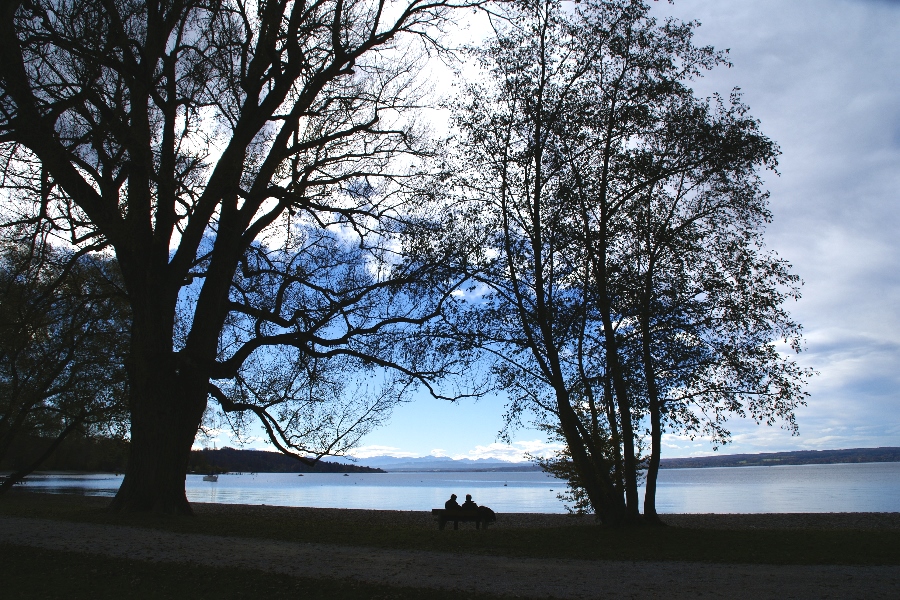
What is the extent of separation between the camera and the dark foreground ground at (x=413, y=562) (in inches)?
284

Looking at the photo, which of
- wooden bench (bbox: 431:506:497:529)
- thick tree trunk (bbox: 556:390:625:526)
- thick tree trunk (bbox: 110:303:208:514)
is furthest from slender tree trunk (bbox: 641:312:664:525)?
thick tree trunk (bbox: 110:303:208:514)

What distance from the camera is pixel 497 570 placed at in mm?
8703

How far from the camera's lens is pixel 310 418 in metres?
15.4

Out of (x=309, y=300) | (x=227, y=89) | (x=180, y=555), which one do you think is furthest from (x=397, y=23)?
(x=180, y=555)

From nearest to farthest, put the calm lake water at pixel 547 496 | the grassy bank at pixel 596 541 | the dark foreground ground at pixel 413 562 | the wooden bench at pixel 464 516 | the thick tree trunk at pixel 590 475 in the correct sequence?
the dark foreground ground at pixel 413 562 < the grassy bank at pixel 596 541 < the thick tree trunk at pixel 590 475 < the wooden bench at pixel 464 516 < the calm lake water at pixel 547 496

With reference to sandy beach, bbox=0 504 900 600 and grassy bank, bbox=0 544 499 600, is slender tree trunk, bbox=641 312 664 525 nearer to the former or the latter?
sandy beach, bbox=0 504 900 600

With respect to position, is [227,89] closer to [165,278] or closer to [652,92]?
[165,278]

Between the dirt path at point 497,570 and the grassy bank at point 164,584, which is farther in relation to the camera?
the dirt path at point 497,570

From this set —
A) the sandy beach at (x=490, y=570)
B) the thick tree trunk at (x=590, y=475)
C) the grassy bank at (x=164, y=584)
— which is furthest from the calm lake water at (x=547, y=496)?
the grassy bank at (x=164, y=584)

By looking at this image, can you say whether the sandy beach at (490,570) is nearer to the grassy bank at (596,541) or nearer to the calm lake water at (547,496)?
the grassy bank at (596,541)

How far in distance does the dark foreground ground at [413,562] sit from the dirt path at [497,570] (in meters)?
0.02

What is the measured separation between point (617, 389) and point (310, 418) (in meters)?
7.10

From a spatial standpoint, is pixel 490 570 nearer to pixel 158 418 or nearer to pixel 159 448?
pixel 159 448

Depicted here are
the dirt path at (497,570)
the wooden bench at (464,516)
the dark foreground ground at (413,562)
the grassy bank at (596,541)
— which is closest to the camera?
the dark foreground ground at (413,562)
